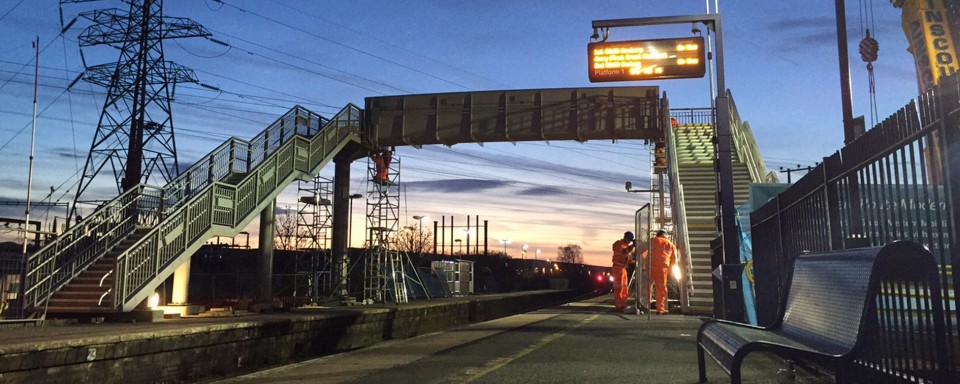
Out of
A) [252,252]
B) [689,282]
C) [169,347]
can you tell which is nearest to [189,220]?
[169,347]

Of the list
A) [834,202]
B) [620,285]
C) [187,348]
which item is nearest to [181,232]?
[187,348]

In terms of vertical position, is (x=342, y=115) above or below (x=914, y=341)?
above

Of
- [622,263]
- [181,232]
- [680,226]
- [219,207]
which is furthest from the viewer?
[680,226]

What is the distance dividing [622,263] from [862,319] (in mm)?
13538

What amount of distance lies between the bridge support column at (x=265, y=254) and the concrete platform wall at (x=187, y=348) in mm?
5611

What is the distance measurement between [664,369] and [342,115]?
64.1ft

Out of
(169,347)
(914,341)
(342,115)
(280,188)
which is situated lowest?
(169,347)

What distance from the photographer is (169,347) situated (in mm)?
8883

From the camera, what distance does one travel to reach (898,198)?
3.59 metres

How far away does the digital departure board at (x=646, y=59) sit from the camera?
13.0m

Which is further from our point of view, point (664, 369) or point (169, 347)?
point (169, 347)

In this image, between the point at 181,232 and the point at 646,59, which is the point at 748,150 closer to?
the point at 646,59

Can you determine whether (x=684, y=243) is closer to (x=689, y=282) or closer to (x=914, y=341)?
(x=689, y=282)

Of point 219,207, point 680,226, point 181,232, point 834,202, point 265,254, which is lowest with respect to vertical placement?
point 834,202
